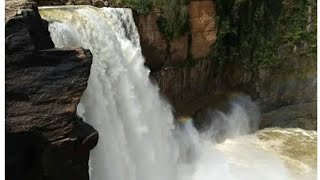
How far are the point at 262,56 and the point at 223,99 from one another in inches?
98.4

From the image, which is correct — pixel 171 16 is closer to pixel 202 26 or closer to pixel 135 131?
pixel 202 26

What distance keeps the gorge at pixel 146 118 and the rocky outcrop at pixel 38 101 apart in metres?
0.03

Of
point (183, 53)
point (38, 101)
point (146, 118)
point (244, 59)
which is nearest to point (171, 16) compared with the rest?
point (183, 53)

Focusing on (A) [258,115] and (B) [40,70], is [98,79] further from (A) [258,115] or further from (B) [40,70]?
(A) [258,115]

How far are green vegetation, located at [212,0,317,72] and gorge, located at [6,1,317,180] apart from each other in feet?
2.81

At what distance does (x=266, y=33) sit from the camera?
20.5 meters

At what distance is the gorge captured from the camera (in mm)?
9008

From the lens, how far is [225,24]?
18.5 m

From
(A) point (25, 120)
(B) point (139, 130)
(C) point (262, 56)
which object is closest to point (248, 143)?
(C) point (262, 56)

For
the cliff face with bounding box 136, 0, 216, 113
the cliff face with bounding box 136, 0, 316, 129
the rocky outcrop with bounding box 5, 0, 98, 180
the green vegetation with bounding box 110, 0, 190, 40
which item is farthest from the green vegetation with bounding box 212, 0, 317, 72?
the rocky outcrop with bounding box 5, 0, 98, 180

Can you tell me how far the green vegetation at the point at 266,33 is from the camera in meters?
19.0

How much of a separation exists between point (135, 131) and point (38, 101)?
5.04 m

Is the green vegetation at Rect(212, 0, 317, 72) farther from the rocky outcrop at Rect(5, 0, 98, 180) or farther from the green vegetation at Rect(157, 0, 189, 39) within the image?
the rocky outcrop at Rect(5, 0, 98, 180)

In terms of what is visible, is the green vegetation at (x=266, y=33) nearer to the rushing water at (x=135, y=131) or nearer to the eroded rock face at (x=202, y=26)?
the eroded rock face at (x=202, y=26)
